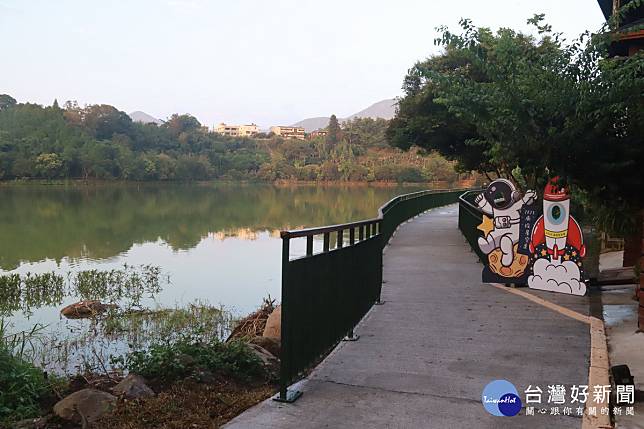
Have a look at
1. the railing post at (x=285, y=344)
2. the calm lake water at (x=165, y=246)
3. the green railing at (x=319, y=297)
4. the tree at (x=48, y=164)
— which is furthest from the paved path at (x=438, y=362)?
the tree at (x=48, y=164)

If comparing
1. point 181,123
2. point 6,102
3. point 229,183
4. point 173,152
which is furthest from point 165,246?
point 181,123

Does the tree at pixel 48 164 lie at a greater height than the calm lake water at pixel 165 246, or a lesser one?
greater

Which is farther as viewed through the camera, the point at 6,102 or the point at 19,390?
the point at 6,102

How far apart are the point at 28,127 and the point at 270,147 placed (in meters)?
55.8

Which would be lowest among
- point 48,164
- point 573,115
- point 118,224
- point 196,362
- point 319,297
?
point 118,224

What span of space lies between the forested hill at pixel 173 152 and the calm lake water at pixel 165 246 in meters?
40.0

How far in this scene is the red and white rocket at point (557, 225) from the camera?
734 cm

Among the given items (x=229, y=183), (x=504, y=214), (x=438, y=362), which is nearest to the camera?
(x=438, y=362)

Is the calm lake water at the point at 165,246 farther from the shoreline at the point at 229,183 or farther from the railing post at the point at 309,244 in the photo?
the shoreline at the point at 229,183

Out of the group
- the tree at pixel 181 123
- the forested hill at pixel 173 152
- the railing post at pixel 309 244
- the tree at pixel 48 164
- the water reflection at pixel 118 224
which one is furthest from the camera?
the tree at pixel 181 123

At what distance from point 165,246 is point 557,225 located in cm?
2228

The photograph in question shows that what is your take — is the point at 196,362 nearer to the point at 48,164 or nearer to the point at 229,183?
the point at 48,164

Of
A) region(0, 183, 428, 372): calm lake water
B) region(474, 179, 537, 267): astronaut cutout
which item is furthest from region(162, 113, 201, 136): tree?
region(474, 179, 537, 267): astronaut cutout

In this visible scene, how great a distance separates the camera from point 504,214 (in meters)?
8.31
